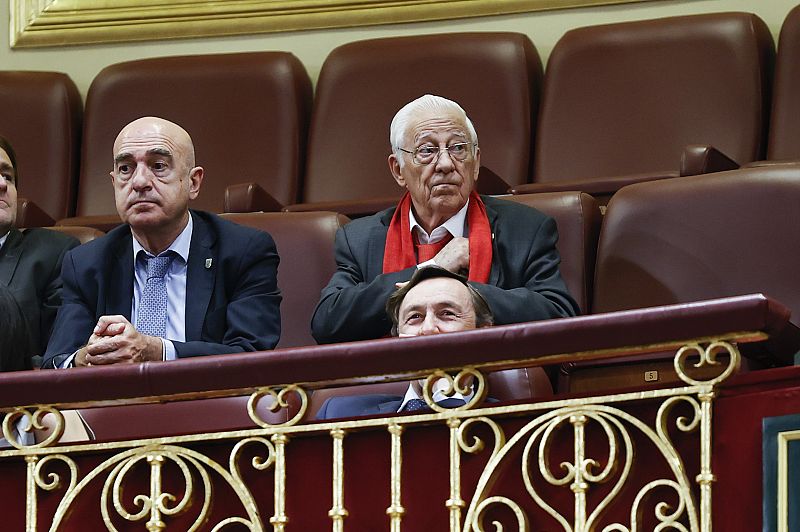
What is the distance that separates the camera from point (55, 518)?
661 millimetres

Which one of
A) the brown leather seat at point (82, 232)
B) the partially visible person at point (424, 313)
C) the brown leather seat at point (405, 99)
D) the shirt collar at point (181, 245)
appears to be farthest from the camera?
the brown leather seat at point (405, 99)

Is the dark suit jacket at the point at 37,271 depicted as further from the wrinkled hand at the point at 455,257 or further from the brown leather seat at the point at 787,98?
the brown leather seat at the point at 787,98

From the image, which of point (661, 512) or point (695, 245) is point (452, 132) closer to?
point (695, 245)

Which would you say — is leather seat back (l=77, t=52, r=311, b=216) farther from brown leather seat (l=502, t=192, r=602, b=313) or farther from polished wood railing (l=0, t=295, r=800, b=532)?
polished wood railing (l=0, t=295, r=800, b=532)

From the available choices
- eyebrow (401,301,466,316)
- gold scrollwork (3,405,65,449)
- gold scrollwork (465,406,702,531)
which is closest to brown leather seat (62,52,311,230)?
eyebrow (401,301,466,316)

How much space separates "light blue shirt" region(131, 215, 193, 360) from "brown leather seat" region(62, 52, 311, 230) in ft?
A: 1.04

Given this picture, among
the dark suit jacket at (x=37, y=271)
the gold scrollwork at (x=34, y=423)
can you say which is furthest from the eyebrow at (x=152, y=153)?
the gold scrollwork at (x=34, y=423)

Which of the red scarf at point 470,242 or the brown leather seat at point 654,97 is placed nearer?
the red scarf at point 470,242

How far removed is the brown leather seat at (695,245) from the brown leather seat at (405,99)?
0.28 metres

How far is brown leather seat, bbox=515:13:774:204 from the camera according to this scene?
1189mm

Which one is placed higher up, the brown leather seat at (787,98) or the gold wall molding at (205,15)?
the gold wall molding at (205,15)

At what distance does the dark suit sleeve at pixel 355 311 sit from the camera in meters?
0.90

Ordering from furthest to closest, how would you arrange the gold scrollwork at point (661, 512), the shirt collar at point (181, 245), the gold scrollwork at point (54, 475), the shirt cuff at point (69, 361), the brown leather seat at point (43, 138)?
1. the brown leather seat at point (43, 138)
2. the shirt collar at point (181, 245)
3. the shirt cuff at point (69, 361)
4. the gold scrollwork at point (54, 475)
5. the gold scrollwork at point (661, 512)

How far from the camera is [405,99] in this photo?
1302 millimetres
